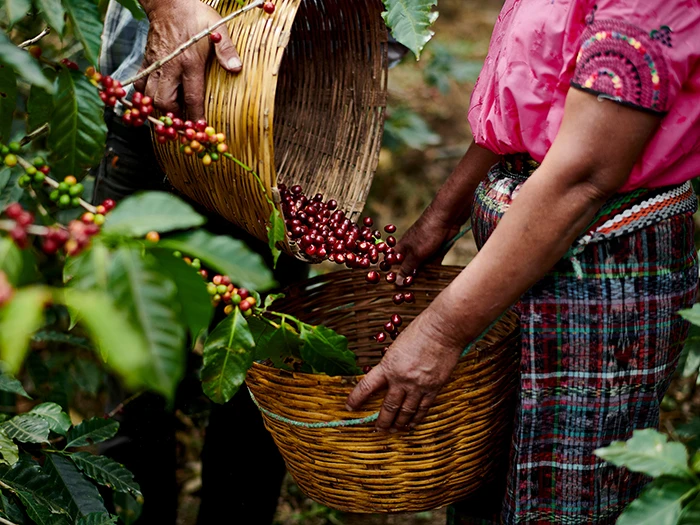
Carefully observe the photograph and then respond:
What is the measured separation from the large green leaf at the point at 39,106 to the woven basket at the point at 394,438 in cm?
49

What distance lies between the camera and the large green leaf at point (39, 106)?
100 cm

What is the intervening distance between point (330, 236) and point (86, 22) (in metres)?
0.65

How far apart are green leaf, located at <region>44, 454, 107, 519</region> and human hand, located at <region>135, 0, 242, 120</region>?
2.05ft

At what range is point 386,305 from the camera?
5.53 ft

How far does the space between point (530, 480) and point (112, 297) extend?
2.73 ft

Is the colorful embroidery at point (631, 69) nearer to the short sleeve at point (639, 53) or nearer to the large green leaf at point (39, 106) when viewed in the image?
the short sleeve at point (639, 53)

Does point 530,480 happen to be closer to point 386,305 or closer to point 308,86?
point 386,305

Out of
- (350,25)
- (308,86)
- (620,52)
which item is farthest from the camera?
(308,86)

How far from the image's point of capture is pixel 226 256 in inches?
26.8

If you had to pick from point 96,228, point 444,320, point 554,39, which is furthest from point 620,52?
point 96,228

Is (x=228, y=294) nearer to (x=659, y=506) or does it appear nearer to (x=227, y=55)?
(x=227, y=55)

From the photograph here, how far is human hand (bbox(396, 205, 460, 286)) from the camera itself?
5.02 feet

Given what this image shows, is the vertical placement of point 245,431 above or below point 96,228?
below

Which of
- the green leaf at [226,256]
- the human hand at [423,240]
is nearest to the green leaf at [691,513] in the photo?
the green leaf at [226,256]
